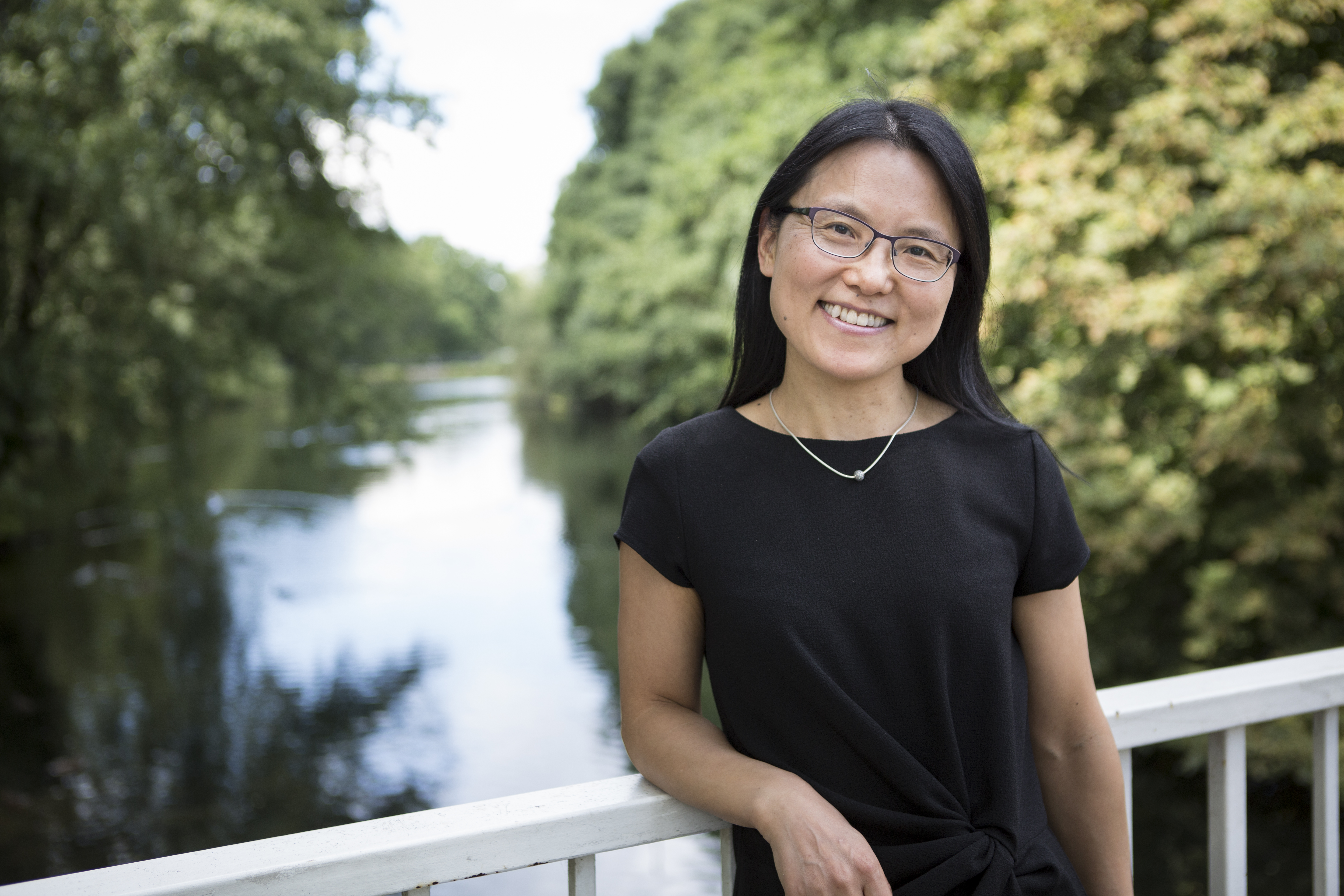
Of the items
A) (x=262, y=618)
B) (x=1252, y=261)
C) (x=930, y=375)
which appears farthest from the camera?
(x=262, y=618)

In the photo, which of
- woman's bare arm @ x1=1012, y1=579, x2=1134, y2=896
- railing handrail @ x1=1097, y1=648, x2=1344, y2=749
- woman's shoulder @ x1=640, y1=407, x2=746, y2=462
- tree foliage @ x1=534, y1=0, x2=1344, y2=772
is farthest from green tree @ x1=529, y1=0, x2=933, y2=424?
tree foliage @ x1=534, y1=0, x2=1344, y2=772

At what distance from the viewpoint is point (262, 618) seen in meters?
11.1

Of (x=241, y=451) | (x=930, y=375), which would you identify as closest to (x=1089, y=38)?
(x=930, y=375)

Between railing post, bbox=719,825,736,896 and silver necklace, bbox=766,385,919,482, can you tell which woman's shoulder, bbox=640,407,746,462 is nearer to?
silver necklace, bbox=766,385,919,482

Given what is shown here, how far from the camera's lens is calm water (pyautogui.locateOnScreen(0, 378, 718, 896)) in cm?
684

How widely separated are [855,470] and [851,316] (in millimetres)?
168

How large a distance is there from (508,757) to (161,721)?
9.57ft

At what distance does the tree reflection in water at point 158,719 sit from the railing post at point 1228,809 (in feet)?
12.6

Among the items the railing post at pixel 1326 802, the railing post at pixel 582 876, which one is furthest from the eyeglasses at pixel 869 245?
the railing post at pixel 1326 802

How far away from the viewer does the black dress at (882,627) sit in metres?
1.09

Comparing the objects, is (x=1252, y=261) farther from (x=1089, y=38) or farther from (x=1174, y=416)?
(x=1089, y=38)

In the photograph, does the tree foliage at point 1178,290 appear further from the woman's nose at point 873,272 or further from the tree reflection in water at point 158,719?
the tree reflection in water at point 158,719

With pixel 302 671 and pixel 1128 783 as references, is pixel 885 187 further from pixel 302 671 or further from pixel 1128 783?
pixel 302 671

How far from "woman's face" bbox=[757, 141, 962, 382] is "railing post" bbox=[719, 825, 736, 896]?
518 mm
